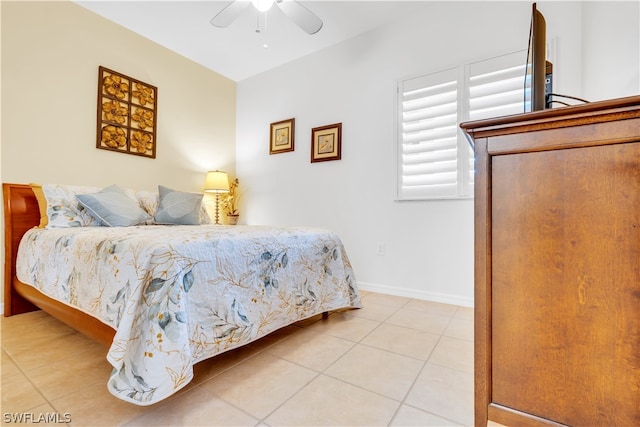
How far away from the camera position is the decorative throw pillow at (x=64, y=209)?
1.94 meters

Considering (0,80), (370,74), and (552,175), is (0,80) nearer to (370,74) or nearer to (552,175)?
(370,74)

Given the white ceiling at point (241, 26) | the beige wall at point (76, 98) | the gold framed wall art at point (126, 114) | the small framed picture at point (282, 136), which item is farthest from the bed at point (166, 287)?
the white ceiling at point (241, 26)

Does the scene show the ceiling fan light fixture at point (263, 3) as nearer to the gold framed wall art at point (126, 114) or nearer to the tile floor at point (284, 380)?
the gold framed wall art at point (126, 114)

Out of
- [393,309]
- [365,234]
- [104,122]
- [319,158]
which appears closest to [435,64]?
[319,158]

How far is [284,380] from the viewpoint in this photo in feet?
4.21

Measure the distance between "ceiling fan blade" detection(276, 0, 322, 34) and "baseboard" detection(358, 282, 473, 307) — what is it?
2302 mm

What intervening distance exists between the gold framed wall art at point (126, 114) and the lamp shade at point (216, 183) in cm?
61

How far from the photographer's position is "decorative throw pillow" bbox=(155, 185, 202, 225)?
2.43m

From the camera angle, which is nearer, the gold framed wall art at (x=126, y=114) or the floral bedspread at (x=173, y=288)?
the floral bedspread at (x=173, y=288)

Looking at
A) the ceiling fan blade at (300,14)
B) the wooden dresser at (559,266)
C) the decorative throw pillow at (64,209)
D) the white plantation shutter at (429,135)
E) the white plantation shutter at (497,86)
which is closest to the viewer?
the wooden dresser at (559,266)

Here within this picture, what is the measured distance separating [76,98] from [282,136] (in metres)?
1.94

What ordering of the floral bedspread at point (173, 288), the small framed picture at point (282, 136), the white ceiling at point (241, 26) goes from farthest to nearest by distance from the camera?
1. the small framed picture at point (282, 136)
2. the white ceiling at point (241, 26)
3. the floral bedspread at point (173, 288)

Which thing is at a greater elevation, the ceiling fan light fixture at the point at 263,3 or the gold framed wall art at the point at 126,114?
the ceiling fan light fixture at the point at 263,3

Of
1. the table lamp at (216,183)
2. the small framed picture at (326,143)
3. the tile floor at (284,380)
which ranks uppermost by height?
the small framed picture at (326,143)
